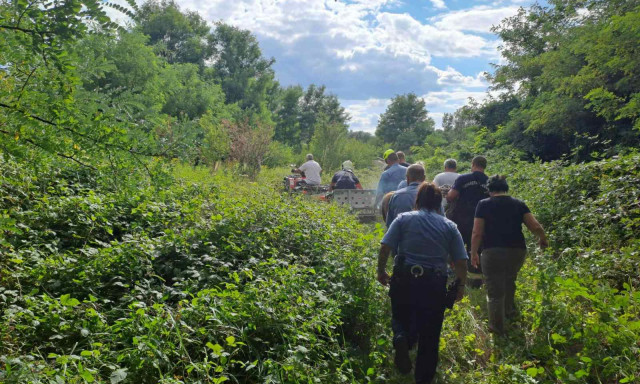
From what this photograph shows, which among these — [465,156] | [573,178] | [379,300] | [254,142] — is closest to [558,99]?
[465,156]

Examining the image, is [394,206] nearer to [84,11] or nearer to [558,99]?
[84,11]

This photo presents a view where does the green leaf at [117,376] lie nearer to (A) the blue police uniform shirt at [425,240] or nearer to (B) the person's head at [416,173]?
(A) the blue police uniform shirt at [425,240]

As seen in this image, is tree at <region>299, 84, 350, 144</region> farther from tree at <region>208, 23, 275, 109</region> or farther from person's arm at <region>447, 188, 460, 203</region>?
person's arm at <region>447, 188, 460, 203</region>

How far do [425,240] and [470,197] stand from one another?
316 centimetres

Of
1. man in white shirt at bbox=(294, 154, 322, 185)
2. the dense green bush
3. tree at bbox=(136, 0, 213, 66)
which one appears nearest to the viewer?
the dense green bush

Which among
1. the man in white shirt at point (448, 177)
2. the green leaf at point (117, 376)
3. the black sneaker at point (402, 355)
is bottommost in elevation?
the black sneaker at point (402, 355)

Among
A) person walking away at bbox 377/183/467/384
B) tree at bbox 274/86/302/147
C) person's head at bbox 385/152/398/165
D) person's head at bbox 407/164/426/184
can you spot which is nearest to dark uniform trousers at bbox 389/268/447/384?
person walking away at bbox 377/183/467/384

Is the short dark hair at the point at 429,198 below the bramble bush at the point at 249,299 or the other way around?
the other way around

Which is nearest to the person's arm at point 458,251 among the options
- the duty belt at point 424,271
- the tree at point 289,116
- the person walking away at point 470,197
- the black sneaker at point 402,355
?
the duty belt at point 424,271

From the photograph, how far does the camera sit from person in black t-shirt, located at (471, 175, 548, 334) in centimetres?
541

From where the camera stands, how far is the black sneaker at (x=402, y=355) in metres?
4.32

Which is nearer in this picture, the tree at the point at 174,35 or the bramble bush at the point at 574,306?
the bramble bush at the point at 574,306

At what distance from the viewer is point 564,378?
12.5 ft

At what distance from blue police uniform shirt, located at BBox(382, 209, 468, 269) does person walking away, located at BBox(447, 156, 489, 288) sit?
9.43ft
